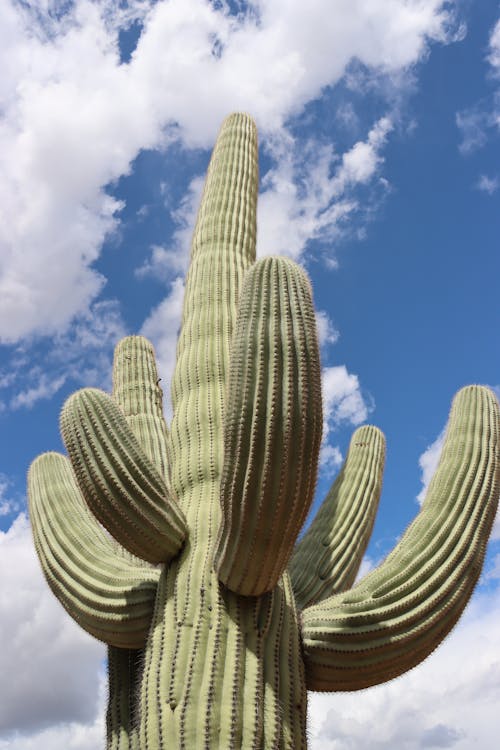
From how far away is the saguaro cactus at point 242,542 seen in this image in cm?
381

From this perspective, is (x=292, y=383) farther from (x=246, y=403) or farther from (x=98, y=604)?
(x=98, y=604)

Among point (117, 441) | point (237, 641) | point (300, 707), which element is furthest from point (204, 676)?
point (117, 441)

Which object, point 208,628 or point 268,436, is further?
point 208,628

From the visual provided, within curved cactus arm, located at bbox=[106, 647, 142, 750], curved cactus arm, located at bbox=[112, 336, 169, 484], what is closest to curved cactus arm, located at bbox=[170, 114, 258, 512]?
curved cactus arm, located at bbox=[112, 336, 169, 484]

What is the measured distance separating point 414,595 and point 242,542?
3.83ft

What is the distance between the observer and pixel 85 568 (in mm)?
4762

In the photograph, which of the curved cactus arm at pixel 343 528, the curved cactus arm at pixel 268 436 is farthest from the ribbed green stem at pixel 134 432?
the curved cactus arm at pixel 343 528

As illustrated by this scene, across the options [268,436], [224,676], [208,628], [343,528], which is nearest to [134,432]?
[343,528]

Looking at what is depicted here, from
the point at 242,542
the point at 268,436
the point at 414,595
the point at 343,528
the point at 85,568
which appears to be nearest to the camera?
the point at 268,436

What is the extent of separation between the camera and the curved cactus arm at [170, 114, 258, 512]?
5027mm

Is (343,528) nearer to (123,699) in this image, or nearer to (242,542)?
(242,542)

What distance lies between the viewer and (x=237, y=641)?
4.00m

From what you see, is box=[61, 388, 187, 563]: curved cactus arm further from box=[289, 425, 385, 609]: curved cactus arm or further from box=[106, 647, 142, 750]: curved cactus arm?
box=[289, 425, 385, 609]: curved cactus arm

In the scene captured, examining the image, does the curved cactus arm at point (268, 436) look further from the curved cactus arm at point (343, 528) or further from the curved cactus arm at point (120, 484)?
the curved cactus arm at point (343, 528)
